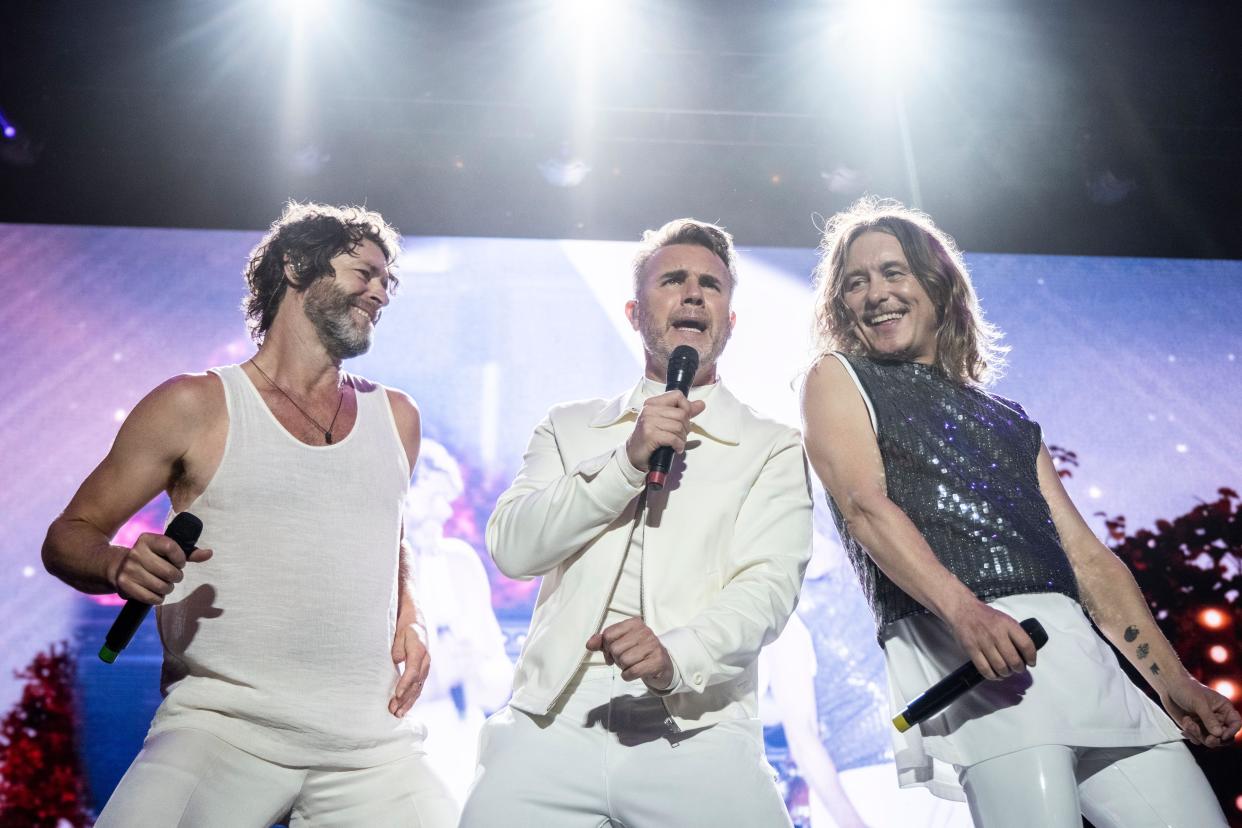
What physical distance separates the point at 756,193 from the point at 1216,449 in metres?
2.28

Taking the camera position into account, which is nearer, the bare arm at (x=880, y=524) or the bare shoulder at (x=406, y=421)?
the bare arm at (x=880, y=524)

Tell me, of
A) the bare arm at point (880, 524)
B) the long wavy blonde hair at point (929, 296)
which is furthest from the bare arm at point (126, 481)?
the long wavy blonde hair at point (929, 296)

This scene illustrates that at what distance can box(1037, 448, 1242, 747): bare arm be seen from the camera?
1.77m

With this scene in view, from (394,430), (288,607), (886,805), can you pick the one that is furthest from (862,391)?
(886,805)

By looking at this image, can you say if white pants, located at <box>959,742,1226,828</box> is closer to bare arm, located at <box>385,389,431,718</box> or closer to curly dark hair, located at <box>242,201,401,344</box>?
bare arm, located at <box>385,389,431,718</box>

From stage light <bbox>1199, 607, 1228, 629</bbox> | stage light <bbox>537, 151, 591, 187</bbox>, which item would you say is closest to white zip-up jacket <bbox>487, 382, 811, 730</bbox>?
stage light <bbox>537, 151, 591, 187</bbox>

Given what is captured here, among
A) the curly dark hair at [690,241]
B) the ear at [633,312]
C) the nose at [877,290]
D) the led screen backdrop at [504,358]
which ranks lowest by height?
the nose at [877,290]

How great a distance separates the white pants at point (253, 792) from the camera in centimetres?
165

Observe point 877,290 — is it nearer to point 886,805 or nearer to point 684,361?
point 684,361

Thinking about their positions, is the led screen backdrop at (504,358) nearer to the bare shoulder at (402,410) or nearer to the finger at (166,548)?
the bare shoulder at (402,410)

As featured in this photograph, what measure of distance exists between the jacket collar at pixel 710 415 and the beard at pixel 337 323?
700 millimetres

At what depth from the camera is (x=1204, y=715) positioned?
5.78 ft

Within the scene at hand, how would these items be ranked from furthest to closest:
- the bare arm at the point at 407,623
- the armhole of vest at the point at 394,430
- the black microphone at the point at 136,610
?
the armhole of vest at the point at 394,430 < the bare arm at the point at 407,623 < the black microphone at the point at 136,610

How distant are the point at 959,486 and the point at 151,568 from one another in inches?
59.8
